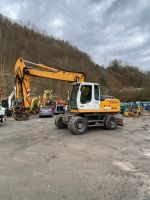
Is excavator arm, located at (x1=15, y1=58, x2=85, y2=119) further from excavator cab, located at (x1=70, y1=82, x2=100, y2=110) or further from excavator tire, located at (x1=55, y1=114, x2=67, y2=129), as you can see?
excavator cab, located at (x1=70, y1=82, x2=100, y2=110)

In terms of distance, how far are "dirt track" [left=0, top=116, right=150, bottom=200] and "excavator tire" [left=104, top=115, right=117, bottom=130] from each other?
3.22m

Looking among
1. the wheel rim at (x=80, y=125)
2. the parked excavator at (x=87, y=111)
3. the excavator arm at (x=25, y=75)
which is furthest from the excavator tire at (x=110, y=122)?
the excavator arm at (x=25, y=75)

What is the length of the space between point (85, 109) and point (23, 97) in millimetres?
6638

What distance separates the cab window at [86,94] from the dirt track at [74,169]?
317 centimetres

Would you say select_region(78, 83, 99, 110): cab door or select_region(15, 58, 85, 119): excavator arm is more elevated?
select_region(15, 58, 85, 119): excavator arm

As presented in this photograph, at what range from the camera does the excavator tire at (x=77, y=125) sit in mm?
13070

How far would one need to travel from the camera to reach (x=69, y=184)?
591 centimetres

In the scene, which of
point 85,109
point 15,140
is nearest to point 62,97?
point 85,109

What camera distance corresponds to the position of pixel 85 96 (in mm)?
14258

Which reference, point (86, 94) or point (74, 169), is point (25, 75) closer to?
point (86, 94)

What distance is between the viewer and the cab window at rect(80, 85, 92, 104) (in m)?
14.1

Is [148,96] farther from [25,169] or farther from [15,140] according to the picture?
[25,169]

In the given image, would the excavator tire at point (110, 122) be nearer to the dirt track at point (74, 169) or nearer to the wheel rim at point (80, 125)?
the wheel rim at point (80, 125)

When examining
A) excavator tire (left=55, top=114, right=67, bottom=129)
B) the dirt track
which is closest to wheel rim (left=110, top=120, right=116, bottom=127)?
excavator tire (left=55, top=114, right=67, bottom=129)
